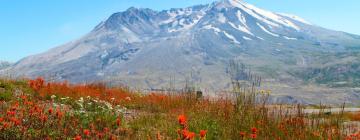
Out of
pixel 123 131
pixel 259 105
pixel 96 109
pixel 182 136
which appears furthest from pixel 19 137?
pixel 259 105

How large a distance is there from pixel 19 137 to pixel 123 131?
7.70 ft

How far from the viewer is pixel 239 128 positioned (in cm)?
872

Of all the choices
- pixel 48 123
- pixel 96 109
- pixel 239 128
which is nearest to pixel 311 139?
pixel 239 128

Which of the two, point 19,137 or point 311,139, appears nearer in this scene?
point 19,137

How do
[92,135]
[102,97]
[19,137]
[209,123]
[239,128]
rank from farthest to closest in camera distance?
1. [102,97]
2. [209,123]
3. [239,128]
4. [92,135]
5. [19,137]

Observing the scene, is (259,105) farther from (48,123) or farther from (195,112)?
(48,123)

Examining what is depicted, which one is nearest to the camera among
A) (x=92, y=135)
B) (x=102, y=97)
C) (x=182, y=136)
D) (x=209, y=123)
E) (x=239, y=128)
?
(x=182, y=136)

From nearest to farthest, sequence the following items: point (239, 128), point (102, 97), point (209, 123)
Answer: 1. point (239, 128)
2. point (209, 123)
3. point (102, 97)

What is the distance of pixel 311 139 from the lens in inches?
311

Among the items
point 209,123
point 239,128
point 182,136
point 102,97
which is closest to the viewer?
point 182,136

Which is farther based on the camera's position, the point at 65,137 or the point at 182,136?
the point at 65,137

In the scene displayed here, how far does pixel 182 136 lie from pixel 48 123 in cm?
370

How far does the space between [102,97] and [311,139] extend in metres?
10.3

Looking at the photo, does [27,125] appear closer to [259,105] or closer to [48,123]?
[48,123]
